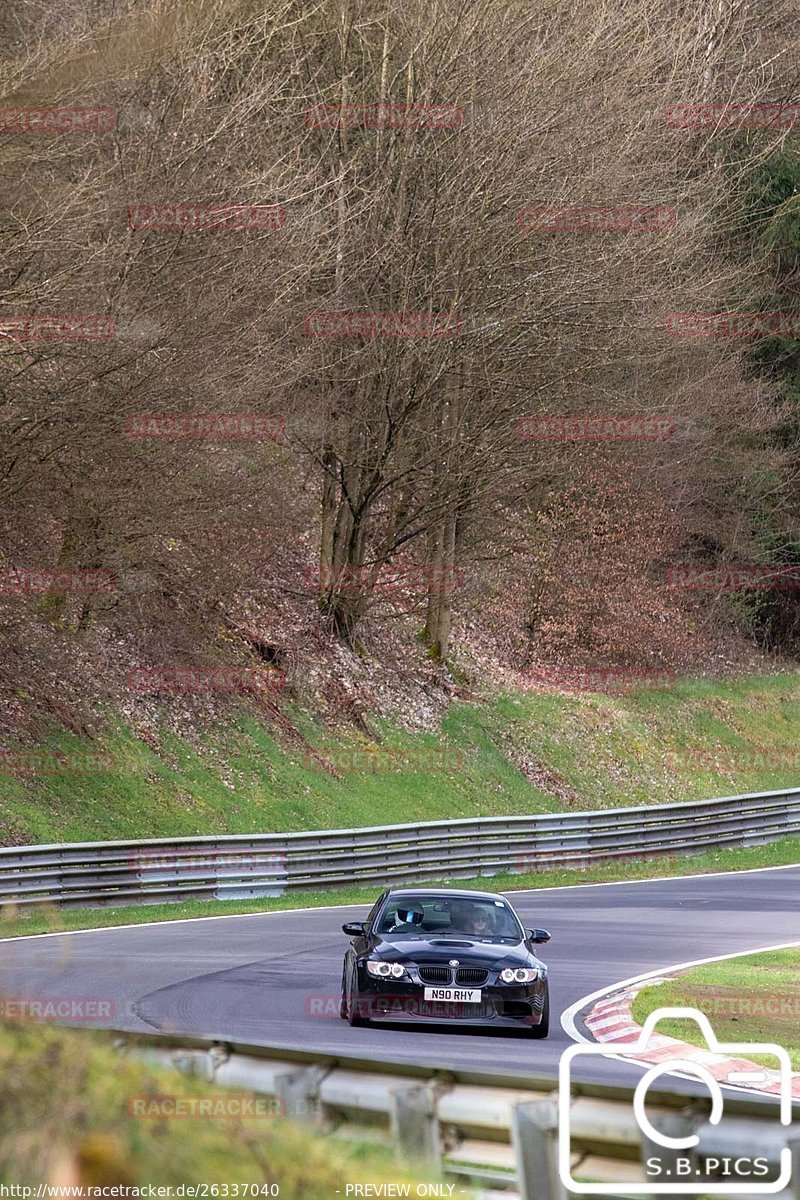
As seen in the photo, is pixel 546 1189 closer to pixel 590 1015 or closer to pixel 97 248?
pixel 590 1015

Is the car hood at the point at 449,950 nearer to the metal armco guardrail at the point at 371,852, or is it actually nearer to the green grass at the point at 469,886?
the green grass at the point at 469,886

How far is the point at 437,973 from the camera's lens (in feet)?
45.4

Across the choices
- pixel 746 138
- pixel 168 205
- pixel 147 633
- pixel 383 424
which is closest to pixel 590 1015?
pixel 168 205

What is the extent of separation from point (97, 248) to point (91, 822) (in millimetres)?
9153

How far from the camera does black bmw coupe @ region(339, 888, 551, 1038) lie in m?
13.5

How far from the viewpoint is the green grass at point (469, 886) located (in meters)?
21.8

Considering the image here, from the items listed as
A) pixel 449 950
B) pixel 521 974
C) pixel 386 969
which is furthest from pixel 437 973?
pixel 521 974

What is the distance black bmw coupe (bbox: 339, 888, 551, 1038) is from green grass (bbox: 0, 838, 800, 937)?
3.70 metres

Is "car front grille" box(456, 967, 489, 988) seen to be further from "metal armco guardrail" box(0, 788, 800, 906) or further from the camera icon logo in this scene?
"metal armco guardrail" box(0, 788, 800, 906)

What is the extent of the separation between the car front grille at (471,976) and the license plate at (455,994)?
0.07 metres

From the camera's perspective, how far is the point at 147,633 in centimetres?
3262

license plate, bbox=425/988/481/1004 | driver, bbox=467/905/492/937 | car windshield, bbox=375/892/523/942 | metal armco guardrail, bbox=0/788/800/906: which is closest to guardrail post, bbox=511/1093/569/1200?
license plate, bbox=425/988/481/1004

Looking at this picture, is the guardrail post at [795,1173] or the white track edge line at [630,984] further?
the white track edge line at [630,984]

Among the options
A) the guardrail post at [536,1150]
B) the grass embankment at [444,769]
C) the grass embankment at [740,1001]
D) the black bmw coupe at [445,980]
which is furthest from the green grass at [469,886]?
the guardrail post at [536,1150]
